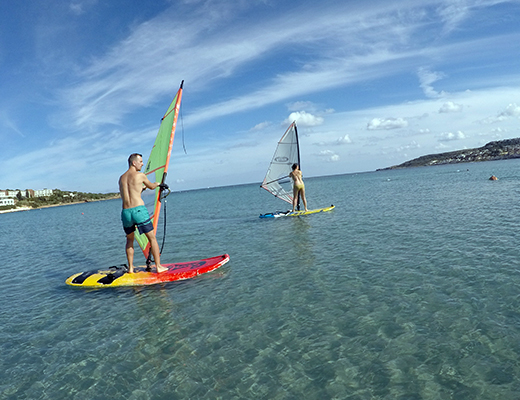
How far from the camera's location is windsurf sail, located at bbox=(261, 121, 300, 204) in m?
25.1

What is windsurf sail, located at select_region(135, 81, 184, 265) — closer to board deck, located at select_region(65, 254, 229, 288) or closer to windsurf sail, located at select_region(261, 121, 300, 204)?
board deck, located at select_region(65, 254, 229, 288)

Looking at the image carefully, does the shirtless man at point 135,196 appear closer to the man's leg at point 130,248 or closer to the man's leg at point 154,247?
the man's leg at point 154,247

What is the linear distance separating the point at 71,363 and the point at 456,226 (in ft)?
46.8

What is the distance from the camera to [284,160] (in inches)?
1005

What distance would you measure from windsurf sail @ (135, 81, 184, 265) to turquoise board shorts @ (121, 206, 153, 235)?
326 mm

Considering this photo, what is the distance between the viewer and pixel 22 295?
1059 centimetres

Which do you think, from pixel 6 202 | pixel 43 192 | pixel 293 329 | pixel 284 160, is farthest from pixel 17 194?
pixel 293 329

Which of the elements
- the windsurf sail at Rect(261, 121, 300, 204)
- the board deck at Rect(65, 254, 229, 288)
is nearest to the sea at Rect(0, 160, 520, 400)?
the board deck at Rect(65, 254, 229, 288)

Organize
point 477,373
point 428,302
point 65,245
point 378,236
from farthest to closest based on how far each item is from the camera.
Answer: point 65,245, point 378,236, point 428,302, point 477,373

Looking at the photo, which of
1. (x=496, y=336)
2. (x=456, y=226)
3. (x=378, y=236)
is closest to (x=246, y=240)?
(x=378, y=236)

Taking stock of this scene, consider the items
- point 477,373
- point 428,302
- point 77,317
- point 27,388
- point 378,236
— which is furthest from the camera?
point 378,236

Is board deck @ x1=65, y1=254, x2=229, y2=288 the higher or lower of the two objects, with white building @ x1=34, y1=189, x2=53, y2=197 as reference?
lower

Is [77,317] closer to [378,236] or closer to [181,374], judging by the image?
[181,374]

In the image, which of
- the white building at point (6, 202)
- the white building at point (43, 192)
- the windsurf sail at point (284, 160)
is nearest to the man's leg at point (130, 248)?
the windsurf sail at point (284, 160)
